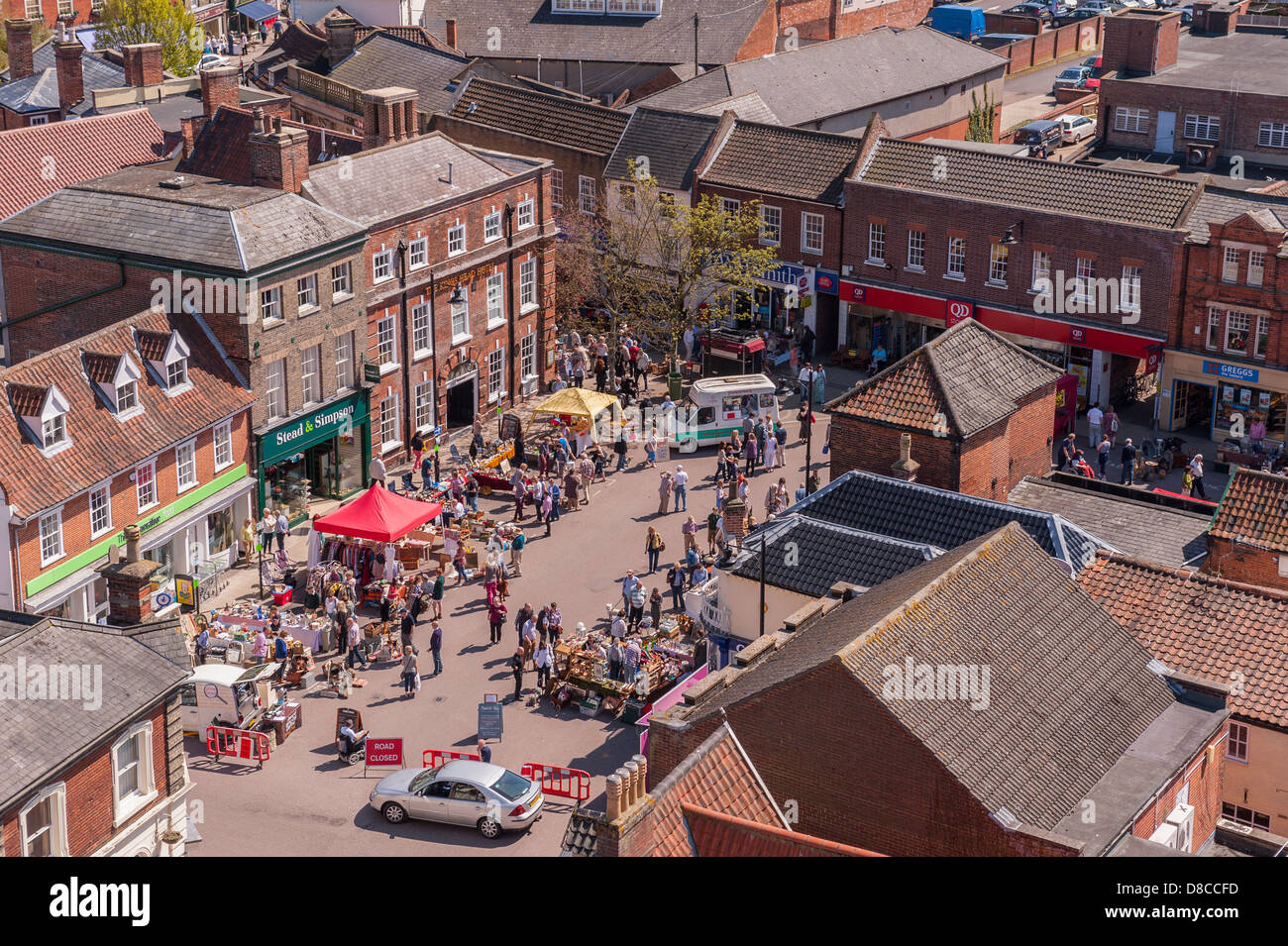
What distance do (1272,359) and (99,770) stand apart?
4103 cm

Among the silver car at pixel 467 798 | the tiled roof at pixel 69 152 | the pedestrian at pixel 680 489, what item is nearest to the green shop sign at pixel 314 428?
the pedestrian at pixel 680 489

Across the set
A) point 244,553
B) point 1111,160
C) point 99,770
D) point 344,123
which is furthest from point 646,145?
point 99,770

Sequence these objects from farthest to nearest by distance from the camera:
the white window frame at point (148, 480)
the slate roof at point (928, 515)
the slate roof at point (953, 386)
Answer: the white window frame at point (148, 480) < the slate roof at point (953, 386) < the slate roof at point (928, 515)

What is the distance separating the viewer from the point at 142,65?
69.8 m

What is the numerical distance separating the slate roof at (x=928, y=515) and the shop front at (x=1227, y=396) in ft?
68.7

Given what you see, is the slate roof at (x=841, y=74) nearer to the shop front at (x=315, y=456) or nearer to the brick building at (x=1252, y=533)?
the shop front at (x=315, y=456)

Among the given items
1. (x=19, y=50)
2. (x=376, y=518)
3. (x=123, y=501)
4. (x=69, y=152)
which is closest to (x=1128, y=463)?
(x=376, y=518)

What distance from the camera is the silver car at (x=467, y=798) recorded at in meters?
33.0

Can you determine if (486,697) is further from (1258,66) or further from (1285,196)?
(1258,66)

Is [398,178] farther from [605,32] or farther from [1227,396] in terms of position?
[605,32]

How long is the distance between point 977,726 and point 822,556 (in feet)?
35.7

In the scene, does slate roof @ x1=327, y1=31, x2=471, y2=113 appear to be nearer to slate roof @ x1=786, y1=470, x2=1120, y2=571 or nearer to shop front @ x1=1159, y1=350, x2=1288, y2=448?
shop front @ x1=1159, y1=350, x2=1288, y2=448

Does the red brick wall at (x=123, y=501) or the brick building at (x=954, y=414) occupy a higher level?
the brick building at (x=954, y=414)

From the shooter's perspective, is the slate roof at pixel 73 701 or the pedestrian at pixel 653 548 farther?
the pedestrian at pixel 653 548
